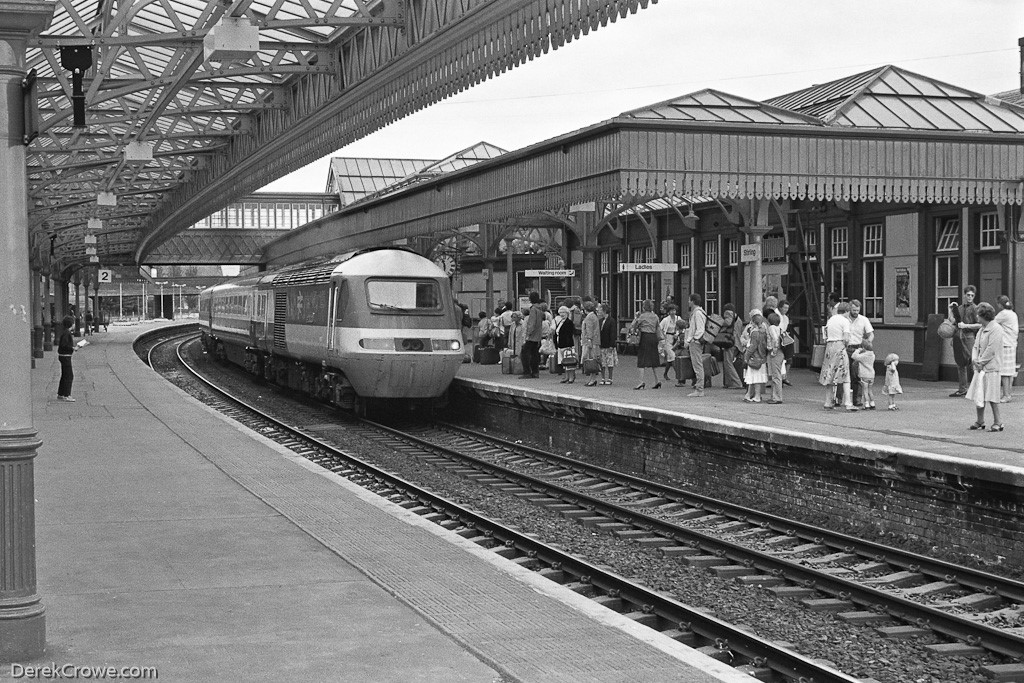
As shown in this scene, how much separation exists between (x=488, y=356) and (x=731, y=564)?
1828 cm

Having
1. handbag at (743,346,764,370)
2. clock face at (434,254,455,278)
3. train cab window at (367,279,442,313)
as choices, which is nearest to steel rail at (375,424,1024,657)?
handbag at (743,346,764,370)

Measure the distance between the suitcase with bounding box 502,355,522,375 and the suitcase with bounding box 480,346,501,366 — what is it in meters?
3.61

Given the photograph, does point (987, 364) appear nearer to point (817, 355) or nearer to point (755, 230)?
point (755, 230)

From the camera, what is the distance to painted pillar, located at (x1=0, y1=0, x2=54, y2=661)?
5.75 meters

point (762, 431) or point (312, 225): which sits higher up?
point (312, 225)

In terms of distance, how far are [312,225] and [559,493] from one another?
30.9m

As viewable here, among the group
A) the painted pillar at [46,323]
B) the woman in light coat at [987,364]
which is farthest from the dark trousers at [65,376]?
the painted pillar at [46,323]

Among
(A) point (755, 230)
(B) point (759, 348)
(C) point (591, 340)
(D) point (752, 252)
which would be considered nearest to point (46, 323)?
(C) point (591, 340)

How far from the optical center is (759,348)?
17.4 meters

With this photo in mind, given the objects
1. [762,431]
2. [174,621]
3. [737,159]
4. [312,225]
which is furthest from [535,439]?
[312,225]

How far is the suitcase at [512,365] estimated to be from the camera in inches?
975

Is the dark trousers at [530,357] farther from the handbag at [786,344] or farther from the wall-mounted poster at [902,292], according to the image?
the wall-mounted poster at [902,292]

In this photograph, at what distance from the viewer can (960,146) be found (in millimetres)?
18469

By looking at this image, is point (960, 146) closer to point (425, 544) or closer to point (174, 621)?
point (425, 544)
